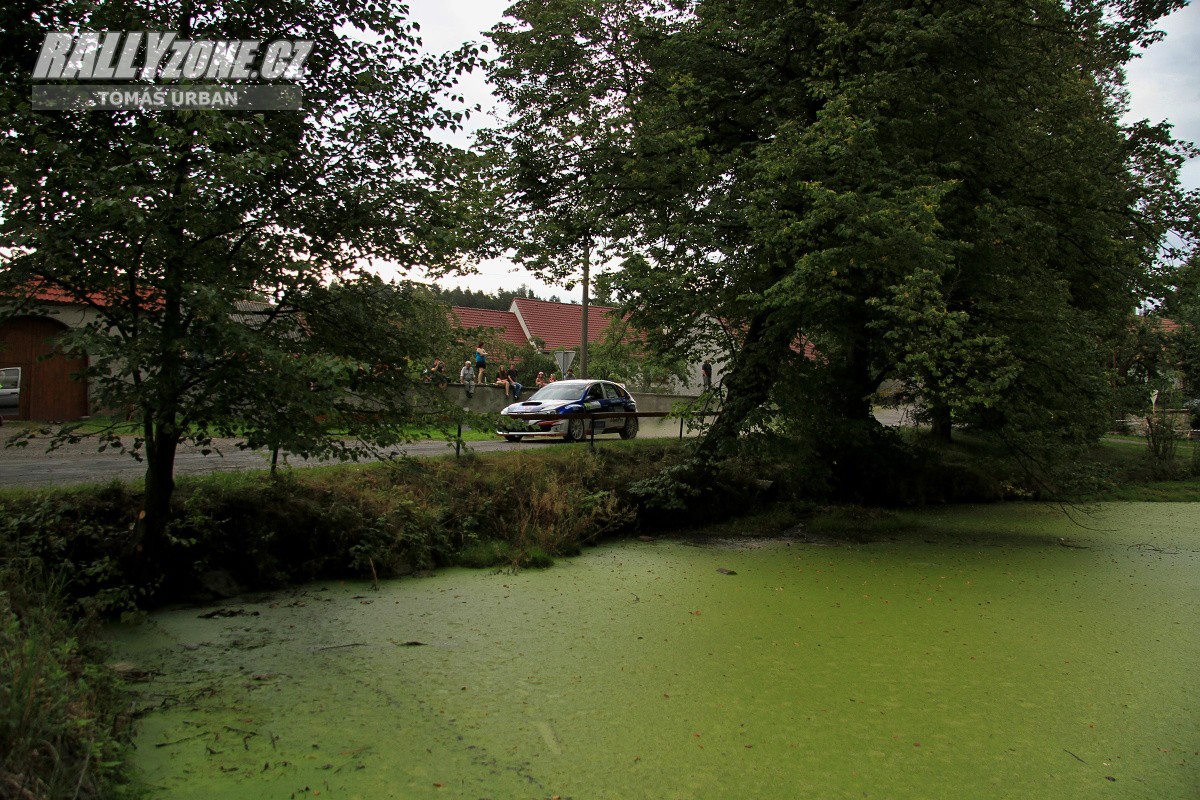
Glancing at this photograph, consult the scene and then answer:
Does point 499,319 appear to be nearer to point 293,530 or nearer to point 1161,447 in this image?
point 1161,447

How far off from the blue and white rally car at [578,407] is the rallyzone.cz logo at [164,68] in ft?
23.0

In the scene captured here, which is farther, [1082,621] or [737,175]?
[737,175]

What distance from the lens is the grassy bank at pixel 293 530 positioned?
9.18ft

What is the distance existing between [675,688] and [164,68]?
176 inches

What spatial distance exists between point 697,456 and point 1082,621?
182 inches

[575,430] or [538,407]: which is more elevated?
[538,407]


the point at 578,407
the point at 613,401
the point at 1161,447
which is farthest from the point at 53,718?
the point at 1161,447

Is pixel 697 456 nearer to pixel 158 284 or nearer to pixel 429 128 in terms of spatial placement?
pixel 429 128

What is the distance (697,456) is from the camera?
9.89 meters

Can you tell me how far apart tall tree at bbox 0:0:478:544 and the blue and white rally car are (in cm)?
661

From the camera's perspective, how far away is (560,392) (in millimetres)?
13242

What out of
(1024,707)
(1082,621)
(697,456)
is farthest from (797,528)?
(1024,707)

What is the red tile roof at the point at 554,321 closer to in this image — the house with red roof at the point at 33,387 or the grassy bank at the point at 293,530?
the house with red roof at the point at 33,387

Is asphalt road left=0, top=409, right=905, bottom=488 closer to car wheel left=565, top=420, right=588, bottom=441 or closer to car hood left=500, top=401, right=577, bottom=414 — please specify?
car hood left=500, top=401, right=577, bottom=414
